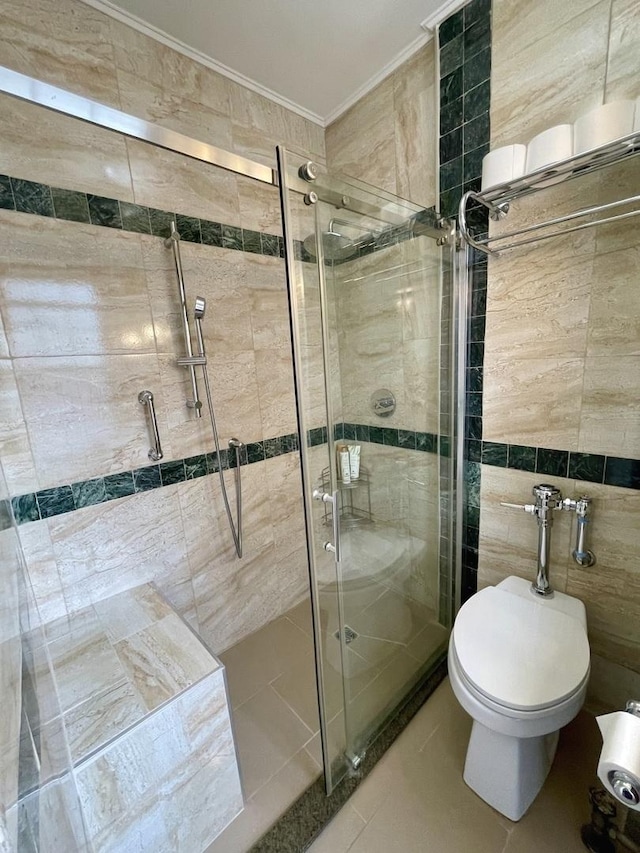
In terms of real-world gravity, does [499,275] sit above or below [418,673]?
above

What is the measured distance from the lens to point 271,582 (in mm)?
1957

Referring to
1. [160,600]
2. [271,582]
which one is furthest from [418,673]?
[160,600]

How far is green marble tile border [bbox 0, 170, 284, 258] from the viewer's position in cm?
111

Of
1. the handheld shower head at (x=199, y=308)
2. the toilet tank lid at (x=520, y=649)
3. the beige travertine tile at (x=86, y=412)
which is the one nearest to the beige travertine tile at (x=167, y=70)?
the handheld shower head at (x=199, y=308)

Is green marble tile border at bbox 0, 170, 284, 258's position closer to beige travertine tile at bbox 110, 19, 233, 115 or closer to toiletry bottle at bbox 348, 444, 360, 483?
beige travertine tile at bbox 110, 19, 233, 115

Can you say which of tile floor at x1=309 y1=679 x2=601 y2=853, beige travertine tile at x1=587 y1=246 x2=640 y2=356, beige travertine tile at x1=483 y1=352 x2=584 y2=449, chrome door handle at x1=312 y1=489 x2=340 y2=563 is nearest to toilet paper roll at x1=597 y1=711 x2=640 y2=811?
chrome door handle at x1=312 y1=489 x2=340 y2=563

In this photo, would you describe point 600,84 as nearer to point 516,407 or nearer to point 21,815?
point 516,407

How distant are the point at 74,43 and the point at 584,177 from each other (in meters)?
1.75

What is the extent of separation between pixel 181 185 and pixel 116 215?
316 mm

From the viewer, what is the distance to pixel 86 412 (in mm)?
1277

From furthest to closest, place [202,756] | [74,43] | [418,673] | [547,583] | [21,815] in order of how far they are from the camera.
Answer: [418,673], [547,583], [74,43], [202,756], [21,815]

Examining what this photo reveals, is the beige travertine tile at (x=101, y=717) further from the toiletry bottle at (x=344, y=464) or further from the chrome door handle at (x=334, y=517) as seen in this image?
the toiletry bottle at (x=344, y=464)

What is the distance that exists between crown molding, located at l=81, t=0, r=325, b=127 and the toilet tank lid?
7.87 feet

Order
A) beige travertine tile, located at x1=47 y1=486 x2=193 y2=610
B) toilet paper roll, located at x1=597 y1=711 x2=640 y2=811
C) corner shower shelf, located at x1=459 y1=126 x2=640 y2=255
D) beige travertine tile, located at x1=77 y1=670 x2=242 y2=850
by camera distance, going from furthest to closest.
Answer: beige travertine tile, located at x1=47 y1=486 x2=193 y2=610, corner shower shelf, located at x1=459 y1=126 x2=640 y2=255, beige travertine tile, located at x1=77 y1=670 x2=242 y2=850, toilet paper roll, located at x1=597 y1=711 x2=640 y2=811
